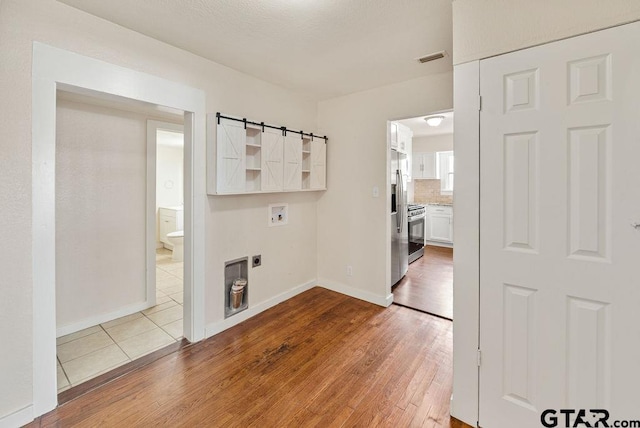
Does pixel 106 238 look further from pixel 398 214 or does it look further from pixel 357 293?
pixel 398 214

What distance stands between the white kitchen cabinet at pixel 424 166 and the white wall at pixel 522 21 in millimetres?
5499

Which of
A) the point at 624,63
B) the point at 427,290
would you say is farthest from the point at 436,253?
the point at 624,63

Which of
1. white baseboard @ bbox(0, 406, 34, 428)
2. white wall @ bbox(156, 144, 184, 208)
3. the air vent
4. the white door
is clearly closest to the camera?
the white door

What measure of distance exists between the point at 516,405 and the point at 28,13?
11.8 ft

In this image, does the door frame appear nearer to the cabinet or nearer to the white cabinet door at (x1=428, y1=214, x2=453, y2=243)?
the cabinet

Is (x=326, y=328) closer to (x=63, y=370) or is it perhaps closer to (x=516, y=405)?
(x=516, y=405)

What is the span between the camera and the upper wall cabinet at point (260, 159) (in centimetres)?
253

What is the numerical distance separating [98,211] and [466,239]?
11.2ft

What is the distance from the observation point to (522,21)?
1.50 metres

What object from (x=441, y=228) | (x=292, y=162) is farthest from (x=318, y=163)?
(x=441, y=228)

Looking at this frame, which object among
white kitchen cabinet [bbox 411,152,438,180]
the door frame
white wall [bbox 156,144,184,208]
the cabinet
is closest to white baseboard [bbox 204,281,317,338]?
the door frame

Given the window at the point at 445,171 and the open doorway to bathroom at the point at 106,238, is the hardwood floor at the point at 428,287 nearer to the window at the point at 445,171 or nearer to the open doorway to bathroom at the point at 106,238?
the window at the point at 445,171

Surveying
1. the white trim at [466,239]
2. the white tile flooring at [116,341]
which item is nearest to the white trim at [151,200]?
the white tile flooring at [116,341]

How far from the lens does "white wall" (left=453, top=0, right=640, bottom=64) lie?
1.32 m
